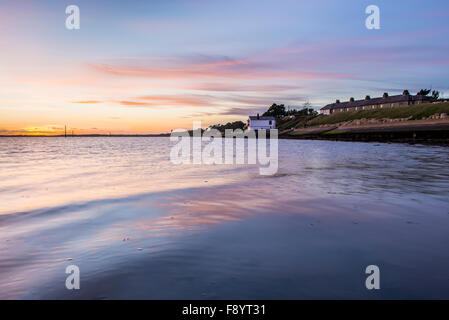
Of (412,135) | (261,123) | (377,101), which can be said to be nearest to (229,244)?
(412,135)

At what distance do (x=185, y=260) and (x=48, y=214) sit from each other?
19.3 ft

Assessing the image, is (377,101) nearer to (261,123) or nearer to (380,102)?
(380,102)

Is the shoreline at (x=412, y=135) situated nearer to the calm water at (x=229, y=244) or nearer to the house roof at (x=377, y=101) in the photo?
the calm water at (x=229, y=244)

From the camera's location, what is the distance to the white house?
527ft

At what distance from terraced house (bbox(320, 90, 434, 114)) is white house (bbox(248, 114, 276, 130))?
93.6ft

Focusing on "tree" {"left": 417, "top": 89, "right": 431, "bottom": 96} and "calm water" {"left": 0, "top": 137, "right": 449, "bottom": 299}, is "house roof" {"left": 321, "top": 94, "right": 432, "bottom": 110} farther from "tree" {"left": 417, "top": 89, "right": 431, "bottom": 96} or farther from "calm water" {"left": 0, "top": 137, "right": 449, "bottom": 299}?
"calm water" {"left": 0, "top": 137, "right": 449, "bottom": 299}

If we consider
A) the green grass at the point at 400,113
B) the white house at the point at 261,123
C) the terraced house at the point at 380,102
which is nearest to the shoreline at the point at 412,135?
the green grass at the point at 400,113

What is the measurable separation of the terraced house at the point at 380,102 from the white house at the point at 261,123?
93.6 ft

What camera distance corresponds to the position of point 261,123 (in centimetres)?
16188

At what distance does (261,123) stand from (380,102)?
59.4 metres

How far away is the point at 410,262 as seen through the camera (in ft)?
15.3

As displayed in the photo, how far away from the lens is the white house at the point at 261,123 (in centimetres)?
16062
